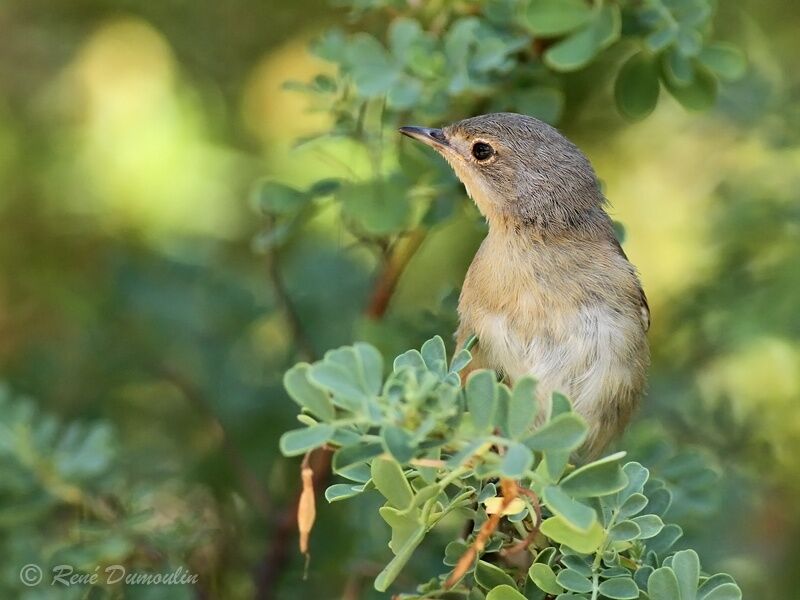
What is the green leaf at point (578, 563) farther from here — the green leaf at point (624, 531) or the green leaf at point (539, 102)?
the green leaf at point (539, 102)

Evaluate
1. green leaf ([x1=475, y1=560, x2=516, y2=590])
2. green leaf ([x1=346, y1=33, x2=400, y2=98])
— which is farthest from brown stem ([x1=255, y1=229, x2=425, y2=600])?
green leaf ([x1=475, y1=560, x2=516, y2=590])

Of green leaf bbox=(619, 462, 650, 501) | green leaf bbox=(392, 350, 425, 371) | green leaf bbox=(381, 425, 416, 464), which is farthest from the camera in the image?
green leaf bbox=(619, 462, 650, 501)

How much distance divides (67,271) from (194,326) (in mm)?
992

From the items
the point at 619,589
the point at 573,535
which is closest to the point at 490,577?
the point at 619,589

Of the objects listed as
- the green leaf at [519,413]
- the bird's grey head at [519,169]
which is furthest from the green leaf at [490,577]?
the bird's grey head at [519,169]

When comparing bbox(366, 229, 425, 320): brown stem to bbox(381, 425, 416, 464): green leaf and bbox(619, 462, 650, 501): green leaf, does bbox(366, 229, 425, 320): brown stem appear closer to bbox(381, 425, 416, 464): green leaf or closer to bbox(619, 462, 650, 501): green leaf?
bbox(619, 462, 650, 501): green leaf

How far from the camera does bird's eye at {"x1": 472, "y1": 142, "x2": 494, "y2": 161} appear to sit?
13.5 ft

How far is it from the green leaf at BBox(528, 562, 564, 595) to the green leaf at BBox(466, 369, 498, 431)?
0.51 meters

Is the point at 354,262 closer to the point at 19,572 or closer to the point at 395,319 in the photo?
the point at 395,319

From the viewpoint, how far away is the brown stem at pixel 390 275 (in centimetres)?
416

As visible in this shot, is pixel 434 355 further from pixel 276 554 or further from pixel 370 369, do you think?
pixel 276 554

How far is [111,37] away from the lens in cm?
586

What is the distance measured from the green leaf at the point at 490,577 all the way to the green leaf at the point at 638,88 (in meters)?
1.83

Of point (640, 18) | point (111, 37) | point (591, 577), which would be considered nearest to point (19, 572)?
point (591, 577)
